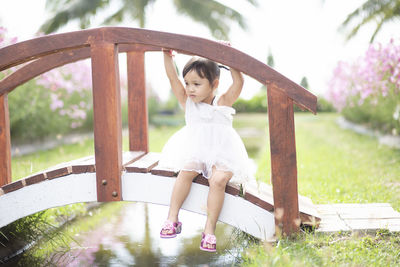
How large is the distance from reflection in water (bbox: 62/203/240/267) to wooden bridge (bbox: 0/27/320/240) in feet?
1.64

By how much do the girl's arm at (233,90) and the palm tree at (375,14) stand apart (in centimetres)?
1000

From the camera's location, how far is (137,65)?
4051mm

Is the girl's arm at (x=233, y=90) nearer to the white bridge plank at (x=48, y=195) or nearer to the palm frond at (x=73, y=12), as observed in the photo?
the white bridge plank at (x=48, y=195)

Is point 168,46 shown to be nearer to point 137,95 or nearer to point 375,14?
point 137,95

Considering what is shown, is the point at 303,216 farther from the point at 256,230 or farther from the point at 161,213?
the point at 161,213

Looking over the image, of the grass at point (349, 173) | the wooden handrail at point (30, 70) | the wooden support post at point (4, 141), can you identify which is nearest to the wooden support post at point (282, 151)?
the grass at point (349, 173)

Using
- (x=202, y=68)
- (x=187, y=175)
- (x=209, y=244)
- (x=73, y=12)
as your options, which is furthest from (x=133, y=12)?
(x=209, y=244)

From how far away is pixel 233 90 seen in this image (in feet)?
9.98

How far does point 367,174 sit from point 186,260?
3057 millimetres

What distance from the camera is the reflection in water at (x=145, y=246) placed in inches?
129

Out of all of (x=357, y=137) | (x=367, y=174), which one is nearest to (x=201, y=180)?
(x=367, y=174)

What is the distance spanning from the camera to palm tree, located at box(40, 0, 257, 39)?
14.3 metres

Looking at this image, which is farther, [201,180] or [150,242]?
[150,242]

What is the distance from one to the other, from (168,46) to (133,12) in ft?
40.8
